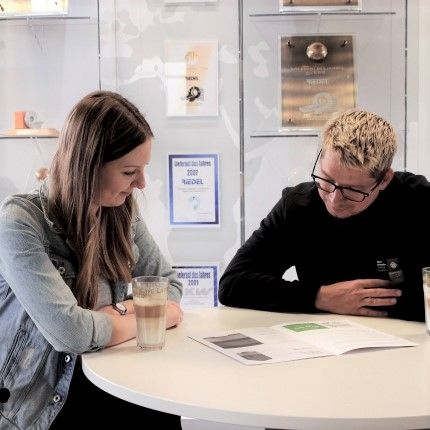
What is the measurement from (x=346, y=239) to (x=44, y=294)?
1062 millimetres

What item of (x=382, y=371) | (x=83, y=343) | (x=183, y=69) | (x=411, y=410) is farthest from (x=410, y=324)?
(x=183, y=69)

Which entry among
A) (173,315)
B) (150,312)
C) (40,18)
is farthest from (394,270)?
(40,18)

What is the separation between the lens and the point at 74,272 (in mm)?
1748

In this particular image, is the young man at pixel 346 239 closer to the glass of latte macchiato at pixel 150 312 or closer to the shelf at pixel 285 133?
the glass of latte macchiato at pixel 150 312

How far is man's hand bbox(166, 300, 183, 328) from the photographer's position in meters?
1.74

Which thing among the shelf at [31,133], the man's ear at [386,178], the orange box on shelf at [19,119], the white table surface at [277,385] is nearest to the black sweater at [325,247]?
the man's ear at [386,178]

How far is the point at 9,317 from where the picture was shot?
1.65 meters

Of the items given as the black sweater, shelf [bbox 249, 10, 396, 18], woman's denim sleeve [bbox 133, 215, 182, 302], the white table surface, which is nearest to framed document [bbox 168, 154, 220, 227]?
shelf [bbox 249, 10, 396, 18]

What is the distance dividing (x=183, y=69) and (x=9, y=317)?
1.88 m

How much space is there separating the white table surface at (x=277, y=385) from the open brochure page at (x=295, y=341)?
3cm

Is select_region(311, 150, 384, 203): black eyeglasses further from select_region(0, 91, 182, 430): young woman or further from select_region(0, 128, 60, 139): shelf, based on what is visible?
Answer: select_region(0, 128, 60, 139): shelf

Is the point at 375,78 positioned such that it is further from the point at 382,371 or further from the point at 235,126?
the point at 382,371

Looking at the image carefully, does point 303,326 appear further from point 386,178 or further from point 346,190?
point 386,178

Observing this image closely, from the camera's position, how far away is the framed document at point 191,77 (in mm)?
3227
